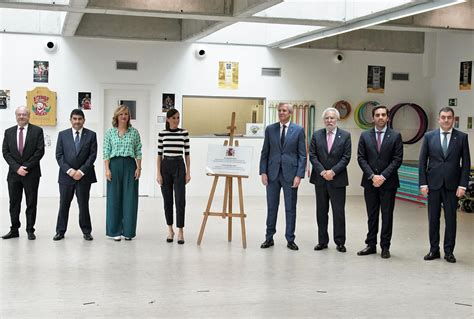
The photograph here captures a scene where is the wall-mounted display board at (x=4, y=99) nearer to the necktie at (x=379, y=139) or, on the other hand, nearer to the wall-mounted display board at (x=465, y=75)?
the necktie at (x=379, y=139)

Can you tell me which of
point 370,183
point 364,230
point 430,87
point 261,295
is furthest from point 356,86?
point 261,295

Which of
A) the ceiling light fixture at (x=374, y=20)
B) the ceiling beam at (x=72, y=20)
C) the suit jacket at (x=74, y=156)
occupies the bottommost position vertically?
the suit jacket at (x=74, y=156)

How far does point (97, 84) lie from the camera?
11758 millimetres

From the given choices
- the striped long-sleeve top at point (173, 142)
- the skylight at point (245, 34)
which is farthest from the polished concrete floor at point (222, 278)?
the skylight at point (245, 34)

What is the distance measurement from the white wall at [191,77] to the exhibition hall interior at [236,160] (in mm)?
26

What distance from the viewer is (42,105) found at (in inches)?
452

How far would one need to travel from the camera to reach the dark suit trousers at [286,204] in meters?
7.36

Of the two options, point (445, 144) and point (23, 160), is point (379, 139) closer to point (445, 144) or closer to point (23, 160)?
point (445, 144)

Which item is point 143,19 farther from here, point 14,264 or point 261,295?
point 261,295

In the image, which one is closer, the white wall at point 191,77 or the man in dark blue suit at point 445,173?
the man in dark blue suit at point 445,173

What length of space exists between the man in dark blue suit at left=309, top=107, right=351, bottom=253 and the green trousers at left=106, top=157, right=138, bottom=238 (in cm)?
203

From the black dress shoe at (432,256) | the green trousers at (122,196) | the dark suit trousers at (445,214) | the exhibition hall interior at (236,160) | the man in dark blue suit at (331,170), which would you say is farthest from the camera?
the green trousers at (122,196)

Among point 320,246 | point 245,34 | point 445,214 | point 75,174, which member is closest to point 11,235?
point 75,174

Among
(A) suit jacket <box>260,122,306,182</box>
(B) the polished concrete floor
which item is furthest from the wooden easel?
(A) suit jacket <box>260,122,306,182</box>
